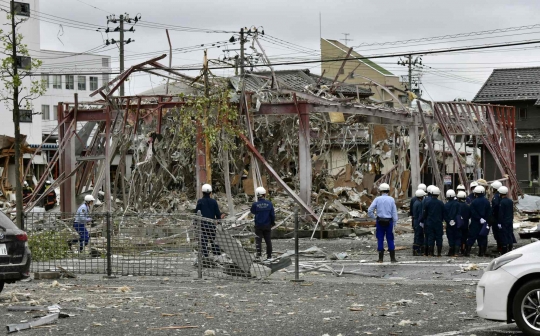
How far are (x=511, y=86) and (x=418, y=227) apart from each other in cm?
3909

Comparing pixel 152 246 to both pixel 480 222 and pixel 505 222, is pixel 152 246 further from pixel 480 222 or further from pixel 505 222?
pixel 505 222

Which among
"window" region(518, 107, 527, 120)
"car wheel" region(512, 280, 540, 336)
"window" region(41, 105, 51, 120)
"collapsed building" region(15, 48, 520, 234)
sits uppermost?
"window" region(41, 105, 51, 120)

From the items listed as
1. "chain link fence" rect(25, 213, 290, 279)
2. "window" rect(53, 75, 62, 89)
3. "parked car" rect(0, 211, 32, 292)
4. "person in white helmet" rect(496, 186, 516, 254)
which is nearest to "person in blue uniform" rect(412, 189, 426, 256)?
"person in white helmet" rect(496, 186, 516, 254)

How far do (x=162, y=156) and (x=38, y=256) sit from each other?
18.0 m

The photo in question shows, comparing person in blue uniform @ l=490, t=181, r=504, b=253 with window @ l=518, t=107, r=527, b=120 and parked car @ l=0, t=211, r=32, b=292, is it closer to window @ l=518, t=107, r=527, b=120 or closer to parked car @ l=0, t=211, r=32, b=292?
parked car @ l=0, t=211, r=32, b=292

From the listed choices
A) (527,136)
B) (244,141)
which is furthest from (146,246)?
(527,136)

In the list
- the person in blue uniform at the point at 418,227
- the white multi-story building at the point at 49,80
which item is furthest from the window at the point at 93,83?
the person in blue uniform at the point at 418,227

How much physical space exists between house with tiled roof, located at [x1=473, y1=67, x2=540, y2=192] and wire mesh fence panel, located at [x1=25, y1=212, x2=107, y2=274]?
40.2 meters

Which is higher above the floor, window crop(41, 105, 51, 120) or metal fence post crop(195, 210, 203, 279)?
window crop(41, 105, 51, 120)

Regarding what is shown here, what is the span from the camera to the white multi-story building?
67.7m

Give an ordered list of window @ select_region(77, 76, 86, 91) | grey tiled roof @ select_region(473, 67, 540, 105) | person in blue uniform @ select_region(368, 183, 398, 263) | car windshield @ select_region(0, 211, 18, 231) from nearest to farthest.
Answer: car windshield @ select_region(0, 211, 18, 231)
person in blue uniform @ select_region(368, 183, 398, 263)
grey tiled roof @ select_region(473, 67, 540, 105)
window @ select_region(77, 76, 86, 91)

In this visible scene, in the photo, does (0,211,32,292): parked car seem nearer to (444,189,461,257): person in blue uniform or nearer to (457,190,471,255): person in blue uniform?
(444,189,461,257): person in blue uniform

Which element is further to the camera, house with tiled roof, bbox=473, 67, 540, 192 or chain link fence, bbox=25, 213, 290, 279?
house with tiled roof, bbox=473, 67, 540, 192

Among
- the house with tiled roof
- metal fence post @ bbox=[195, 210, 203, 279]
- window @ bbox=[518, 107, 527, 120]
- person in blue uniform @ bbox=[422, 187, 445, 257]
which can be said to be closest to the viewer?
metal fence post @ bbox=[195, 210, 203, 279]
